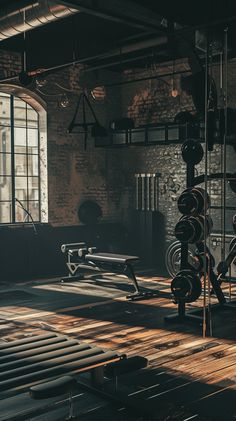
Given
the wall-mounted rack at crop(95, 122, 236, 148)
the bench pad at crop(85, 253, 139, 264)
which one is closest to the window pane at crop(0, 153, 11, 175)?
the wall-mounted rack at crop(95, 122, 236, 148)

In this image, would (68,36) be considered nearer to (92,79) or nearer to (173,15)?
(92,79)

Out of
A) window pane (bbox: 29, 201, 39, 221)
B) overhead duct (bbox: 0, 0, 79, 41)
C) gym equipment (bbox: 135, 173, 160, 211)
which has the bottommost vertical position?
window pane (bbox: 29, 201, 39, 221)

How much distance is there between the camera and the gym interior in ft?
12.6

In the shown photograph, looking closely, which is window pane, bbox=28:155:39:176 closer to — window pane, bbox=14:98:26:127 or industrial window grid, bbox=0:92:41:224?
industrial window grid, bbox=0:92:41:224

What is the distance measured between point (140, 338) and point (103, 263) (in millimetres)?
3127

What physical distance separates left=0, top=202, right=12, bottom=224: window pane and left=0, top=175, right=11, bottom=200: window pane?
14 centimetres

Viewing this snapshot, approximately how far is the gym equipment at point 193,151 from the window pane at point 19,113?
195 inches

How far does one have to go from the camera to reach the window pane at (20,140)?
10.3 metres

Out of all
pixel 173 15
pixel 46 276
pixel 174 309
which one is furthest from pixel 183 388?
pixel 46 276

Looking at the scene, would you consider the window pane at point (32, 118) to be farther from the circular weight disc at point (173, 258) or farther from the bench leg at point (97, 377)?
the bench leg at point (97, 377)

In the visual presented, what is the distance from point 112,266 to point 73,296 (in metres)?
0.88

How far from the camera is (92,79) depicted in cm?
1069

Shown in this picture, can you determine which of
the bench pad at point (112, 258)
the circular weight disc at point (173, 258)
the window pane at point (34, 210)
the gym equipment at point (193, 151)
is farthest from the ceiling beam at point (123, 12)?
the window pane at point (34, 210)

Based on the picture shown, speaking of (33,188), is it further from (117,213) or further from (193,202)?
(193,202)
